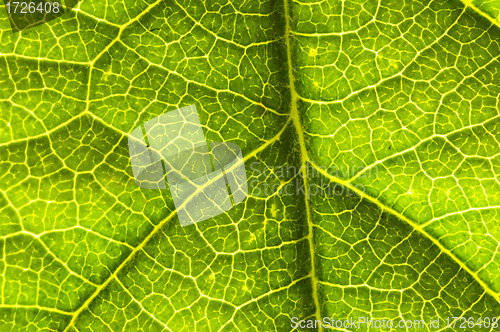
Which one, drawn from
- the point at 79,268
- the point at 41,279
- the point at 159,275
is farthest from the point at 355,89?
the point at 41,279

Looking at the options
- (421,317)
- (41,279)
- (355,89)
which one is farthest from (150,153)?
(421,317)

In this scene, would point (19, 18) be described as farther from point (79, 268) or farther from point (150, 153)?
point (79, 268)

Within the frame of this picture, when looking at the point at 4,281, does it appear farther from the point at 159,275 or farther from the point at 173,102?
the point at 173,102

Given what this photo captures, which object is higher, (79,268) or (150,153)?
(150,153)

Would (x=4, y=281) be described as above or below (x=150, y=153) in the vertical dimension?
below

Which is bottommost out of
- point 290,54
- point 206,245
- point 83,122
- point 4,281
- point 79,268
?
point 4,281

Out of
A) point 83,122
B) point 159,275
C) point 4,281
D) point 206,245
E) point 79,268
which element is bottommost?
point 4,281
